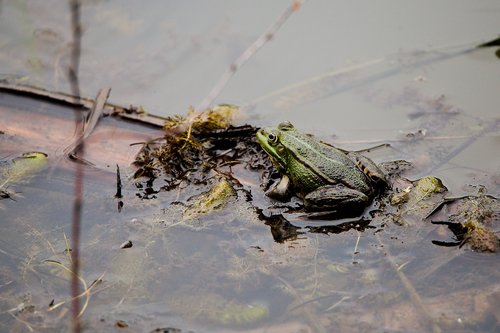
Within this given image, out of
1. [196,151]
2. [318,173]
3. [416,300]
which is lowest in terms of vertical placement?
[416,300]

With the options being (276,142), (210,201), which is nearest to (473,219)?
(276,142)

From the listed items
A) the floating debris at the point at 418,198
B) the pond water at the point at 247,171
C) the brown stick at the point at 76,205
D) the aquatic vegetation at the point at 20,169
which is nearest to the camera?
the brown stick at the point at 76,205

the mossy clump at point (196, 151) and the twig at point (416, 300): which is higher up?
the mossy clump at point (196, 151)

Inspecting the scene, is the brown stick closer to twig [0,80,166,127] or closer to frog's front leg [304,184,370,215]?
twig [0,80,166,127]

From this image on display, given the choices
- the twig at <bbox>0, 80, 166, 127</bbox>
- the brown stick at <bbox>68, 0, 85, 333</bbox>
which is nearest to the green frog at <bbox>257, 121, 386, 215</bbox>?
the twig at <bbox>0, 80, 166, 127</bbox>

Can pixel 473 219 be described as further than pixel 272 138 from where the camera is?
No

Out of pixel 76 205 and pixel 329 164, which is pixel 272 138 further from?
pixel 76 205

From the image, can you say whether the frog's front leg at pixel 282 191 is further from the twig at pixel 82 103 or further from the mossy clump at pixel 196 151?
the twig at pixel 82 103

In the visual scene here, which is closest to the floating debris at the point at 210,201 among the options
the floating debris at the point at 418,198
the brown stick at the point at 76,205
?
the brown stick at the point at 76,205

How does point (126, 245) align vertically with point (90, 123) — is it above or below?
below
